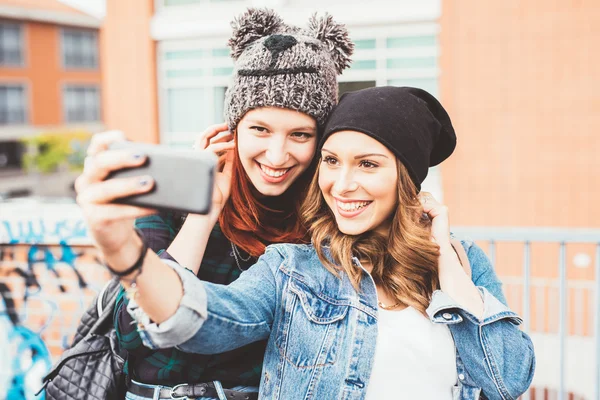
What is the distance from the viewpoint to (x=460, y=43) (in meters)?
9.69

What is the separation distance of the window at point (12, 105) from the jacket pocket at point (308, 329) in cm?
3433

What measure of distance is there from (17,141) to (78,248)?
31.8 meters

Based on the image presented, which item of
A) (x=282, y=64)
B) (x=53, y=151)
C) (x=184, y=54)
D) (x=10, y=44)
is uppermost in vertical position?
(x=10, y=44)

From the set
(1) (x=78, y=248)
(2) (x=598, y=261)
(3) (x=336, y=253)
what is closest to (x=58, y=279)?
(1) (x=78, y=248)

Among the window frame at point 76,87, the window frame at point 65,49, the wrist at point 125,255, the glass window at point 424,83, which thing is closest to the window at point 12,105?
the window frame at point 76,87

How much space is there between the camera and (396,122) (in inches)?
63.2

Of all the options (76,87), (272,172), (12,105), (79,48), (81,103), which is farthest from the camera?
(81,103)

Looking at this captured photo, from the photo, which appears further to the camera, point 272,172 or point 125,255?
point 272,172

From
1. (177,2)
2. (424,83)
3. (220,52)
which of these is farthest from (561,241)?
(177,2)

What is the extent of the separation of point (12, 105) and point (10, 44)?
11.1ft

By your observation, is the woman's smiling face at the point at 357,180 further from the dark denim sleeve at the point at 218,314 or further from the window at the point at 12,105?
the window at the point at 12,105

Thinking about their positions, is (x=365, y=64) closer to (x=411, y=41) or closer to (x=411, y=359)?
(x=411, y=41)

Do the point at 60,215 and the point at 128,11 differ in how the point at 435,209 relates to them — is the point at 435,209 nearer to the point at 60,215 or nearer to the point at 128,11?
the point at 60,215

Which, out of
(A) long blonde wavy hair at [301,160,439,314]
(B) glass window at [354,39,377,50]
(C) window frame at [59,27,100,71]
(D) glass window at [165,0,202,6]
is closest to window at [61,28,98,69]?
(C) window frame at [59,27,100,71]
